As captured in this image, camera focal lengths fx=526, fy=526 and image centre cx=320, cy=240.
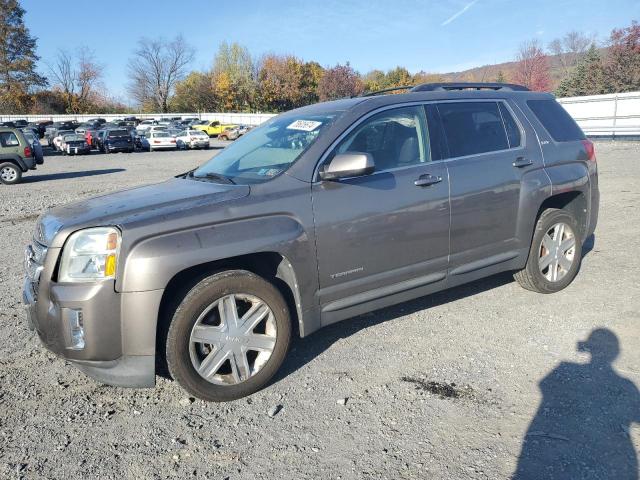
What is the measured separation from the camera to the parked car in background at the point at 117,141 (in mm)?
Result: 32875

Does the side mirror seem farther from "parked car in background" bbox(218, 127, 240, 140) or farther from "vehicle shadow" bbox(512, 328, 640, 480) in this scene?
"parked car in background" bbox(218, 127, 240, 140)

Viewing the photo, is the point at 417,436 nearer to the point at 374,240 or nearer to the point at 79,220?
the point at 374,240

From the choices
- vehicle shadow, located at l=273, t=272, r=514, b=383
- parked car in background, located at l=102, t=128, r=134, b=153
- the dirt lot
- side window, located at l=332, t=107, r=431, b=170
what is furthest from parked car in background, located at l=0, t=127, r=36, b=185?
side window, located at l=332, t=107, r=431, b=170

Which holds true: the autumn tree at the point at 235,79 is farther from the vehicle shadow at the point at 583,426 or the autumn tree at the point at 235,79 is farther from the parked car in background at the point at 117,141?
the vehicle shadow at the point at 583,426

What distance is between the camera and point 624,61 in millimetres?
43188

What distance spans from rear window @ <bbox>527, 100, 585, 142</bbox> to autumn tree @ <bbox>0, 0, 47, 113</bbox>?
81.8m

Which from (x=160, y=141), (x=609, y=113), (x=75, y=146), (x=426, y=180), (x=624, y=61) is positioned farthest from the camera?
(x=624, y=61)

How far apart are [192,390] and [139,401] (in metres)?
0.46

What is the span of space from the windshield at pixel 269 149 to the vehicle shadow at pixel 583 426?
2.29 meters

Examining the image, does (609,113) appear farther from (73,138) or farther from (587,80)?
(73,138)

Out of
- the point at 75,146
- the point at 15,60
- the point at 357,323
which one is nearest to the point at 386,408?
the point at 357,323

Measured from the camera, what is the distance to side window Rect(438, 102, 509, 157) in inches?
171

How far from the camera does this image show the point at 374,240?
3.75m

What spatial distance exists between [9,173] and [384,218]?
56.5 ft
